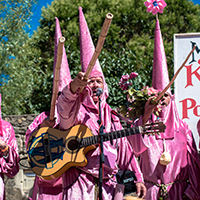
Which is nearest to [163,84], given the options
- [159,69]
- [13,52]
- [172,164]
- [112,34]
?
[159,69]

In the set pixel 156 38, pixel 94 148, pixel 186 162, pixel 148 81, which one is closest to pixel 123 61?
pixel 148 81

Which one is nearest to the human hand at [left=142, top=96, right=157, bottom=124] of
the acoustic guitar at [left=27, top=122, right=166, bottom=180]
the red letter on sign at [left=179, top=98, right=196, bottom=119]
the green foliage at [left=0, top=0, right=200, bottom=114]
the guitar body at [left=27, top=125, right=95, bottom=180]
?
the acoustic guitar at [left=27, top=122, right=166, bottom=180]

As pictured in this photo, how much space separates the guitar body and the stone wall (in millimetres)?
4383

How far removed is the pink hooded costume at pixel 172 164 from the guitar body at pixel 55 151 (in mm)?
927

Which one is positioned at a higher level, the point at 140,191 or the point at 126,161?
the point at 126,161

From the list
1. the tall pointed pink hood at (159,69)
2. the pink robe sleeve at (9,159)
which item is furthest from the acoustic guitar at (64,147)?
the tall pointed pink hood at (159,69)

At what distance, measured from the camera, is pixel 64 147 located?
3.15 metres

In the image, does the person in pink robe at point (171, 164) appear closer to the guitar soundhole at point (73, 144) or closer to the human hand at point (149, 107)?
the human hand at point (149, 107)

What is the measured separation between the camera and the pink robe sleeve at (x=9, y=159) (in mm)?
4234

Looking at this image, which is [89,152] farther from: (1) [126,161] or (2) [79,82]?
(2) [79,82]

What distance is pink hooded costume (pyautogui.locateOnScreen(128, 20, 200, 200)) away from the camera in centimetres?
403

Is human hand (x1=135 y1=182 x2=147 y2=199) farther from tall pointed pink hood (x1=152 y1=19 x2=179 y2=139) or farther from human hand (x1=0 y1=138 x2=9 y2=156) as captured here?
human hand (x1=0 y1=138 x2=9 y2=156)

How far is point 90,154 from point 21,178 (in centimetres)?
503

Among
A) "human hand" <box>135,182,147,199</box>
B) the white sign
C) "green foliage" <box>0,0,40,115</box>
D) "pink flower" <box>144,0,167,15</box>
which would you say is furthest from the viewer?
"green foliage" <box>0,0,40,115</box>
